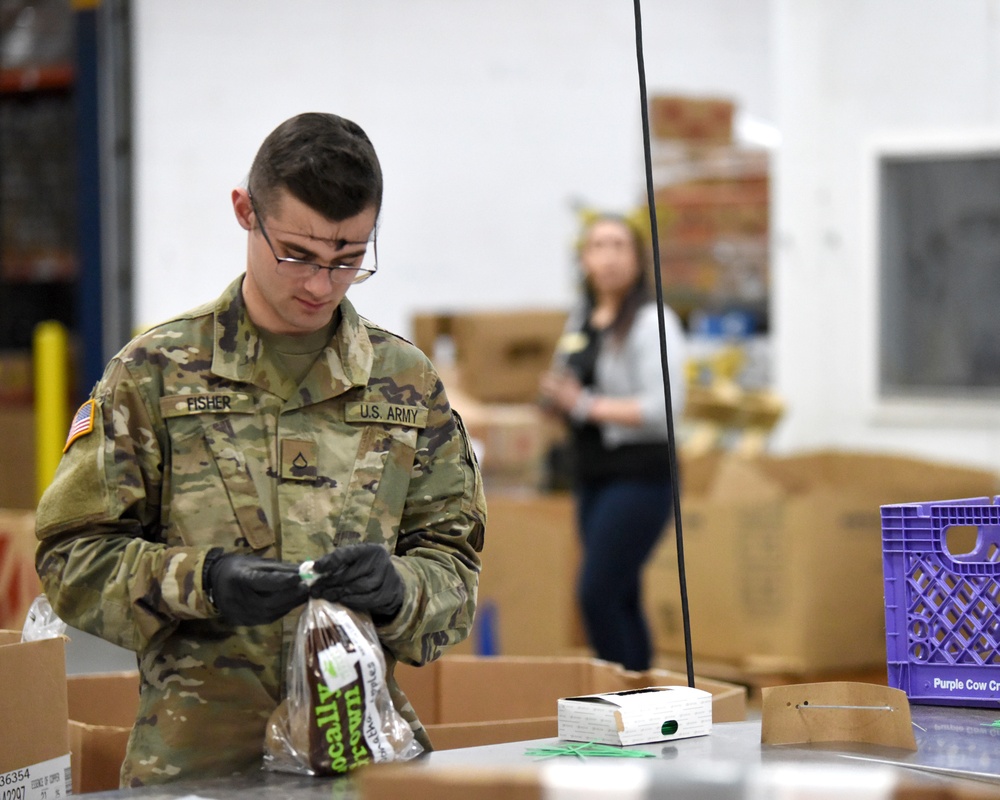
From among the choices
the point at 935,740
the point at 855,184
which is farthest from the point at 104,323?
the point at 935,740

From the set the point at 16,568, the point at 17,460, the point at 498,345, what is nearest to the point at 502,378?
the point at 498,345

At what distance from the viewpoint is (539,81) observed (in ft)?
20.6

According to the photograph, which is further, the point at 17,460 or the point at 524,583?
the point at 17,460

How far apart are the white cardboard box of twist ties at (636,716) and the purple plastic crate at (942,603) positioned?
323 mm

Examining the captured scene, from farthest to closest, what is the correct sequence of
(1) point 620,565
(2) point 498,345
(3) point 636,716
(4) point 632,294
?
(2) point 498,345, (4) point 632,294, (1) point 620,565, (3) point 636,716

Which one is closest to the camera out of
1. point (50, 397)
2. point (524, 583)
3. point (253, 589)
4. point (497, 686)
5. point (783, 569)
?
point (253, 589)

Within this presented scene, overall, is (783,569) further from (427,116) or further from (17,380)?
(17,380)

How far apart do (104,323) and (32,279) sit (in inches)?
22.5

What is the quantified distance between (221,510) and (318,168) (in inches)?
16.8

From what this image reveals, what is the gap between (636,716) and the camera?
1.65 meters

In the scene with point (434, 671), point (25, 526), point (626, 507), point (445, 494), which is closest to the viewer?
point (445, 494)

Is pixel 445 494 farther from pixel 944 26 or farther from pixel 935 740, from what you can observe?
pixel 944 26

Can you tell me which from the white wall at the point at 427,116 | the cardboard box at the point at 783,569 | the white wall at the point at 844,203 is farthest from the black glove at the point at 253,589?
the white wall at the point at 844,203

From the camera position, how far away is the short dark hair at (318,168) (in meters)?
1.67
